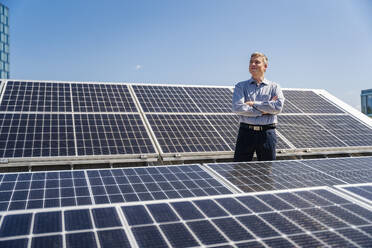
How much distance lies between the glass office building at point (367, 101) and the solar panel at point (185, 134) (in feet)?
192

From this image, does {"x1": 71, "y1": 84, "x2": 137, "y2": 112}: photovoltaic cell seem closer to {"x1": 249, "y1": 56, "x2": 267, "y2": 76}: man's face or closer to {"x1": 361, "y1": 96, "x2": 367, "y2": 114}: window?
{"x1": 249, "y1": 56, "x2": 267, "y2": 76}: man's face

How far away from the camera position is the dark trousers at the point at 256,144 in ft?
23.5

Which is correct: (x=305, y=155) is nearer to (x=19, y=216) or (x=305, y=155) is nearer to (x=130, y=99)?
(x=130, y=99)

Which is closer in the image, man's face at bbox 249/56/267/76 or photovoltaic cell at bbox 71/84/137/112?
man's face at bbox 249/56/267/76

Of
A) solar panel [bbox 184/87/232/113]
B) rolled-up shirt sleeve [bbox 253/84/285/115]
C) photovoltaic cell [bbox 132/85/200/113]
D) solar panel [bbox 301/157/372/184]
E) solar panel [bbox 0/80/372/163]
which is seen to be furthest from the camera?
solar panel [bbox 184/87/232/113]

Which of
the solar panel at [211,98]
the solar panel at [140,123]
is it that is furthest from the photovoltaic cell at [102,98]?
the solar panel at [211,98]

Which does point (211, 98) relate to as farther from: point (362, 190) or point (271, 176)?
point (362, 190)

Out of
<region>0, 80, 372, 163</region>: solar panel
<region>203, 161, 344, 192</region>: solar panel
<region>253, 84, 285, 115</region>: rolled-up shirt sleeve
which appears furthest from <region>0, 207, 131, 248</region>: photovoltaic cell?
<region>0, 80, 372, 163</region>: solar panel

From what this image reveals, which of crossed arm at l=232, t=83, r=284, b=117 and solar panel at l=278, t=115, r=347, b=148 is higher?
crossed arm at l=232, t=83, r=284, b=117

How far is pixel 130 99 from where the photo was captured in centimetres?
1198

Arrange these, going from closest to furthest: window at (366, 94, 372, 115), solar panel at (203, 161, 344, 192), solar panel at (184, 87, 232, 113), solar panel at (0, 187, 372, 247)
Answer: solar panel at (0, 187, 372, 247) < solar panel at (203, 161, 344, 192) < solar panel at (184, 87, 232, 113) < window at (366, 94, 372, 115)

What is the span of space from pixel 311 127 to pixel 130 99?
5.86 metres

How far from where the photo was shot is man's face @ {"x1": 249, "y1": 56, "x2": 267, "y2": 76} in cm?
722

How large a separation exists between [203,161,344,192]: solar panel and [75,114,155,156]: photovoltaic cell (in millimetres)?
3945
